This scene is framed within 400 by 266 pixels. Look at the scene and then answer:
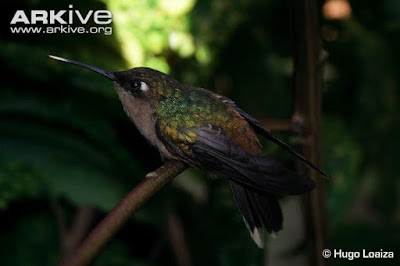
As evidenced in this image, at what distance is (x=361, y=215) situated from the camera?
1680mm

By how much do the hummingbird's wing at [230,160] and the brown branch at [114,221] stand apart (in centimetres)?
4

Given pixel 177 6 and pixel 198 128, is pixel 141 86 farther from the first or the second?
pixel 177 6

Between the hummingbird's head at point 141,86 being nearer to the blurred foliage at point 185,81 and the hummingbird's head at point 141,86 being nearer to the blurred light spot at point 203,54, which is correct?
the blurred foliage at point 185,81

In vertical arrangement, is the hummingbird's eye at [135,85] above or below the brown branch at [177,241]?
above

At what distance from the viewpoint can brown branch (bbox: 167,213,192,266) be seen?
103cm

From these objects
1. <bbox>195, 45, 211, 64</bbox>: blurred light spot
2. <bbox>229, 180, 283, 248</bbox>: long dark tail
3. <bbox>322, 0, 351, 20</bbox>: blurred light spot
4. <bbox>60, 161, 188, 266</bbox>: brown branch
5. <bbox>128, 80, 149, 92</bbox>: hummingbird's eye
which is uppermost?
<bbox>322, 0, 351, 20</bbox>: blurred light spot

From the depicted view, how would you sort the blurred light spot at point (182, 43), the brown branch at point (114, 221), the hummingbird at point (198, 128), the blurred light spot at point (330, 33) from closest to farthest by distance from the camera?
1. the brown branch at point (114, 221)
2. the hummingbird at point (198, 128)
3. the blurred light spot at point (182, 43)
4. the blurred light spot at point (330, 33)

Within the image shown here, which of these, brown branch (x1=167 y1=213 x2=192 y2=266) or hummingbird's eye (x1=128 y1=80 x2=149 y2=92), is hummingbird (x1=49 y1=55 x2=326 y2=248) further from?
brown branch (x1=167 y1=213 x2=192 y2=266)

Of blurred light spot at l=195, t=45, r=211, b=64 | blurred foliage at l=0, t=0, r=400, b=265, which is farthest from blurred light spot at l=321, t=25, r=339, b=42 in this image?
blurred light spot at l=195, t=45, r=211, b=64

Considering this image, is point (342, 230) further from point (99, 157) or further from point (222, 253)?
point (99, 157)

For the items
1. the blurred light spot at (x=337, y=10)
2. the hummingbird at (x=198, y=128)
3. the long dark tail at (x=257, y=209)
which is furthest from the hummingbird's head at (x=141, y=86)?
the blurred light spot at (x=337, y=10)

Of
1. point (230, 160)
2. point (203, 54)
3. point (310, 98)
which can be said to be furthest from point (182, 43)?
point (230, 160)

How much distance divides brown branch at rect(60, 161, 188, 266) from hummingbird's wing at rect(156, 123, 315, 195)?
4 cm

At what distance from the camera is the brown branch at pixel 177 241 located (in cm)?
103
